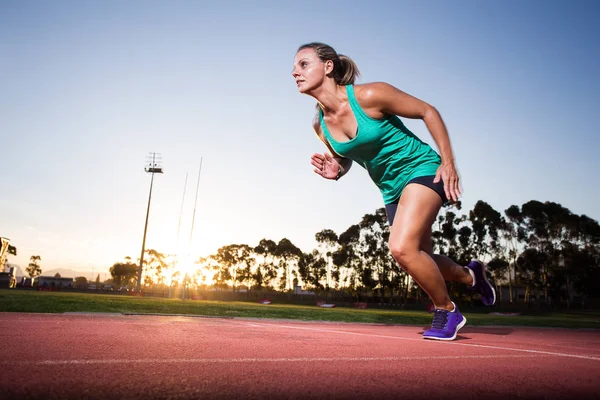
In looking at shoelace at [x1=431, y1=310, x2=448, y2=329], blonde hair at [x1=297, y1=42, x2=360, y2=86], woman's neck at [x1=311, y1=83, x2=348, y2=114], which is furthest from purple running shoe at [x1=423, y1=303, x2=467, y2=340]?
blonde hair at [x1=297, y1=42, x2=360, y2=86]

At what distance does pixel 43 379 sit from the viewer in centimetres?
144

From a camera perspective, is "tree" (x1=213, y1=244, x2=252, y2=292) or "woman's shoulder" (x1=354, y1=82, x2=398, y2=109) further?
"tree" (x1=213, y1=244, x2=252, y2=292)

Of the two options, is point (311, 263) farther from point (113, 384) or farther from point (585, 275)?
point (113, 384)

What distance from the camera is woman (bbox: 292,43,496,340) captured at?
3.23 meters

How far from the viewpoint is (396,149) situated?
345cm

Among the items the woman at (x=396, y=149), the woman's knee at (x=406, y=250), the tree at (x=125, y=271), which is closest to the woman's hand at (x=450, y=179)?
the woman at (x=396, y=149)

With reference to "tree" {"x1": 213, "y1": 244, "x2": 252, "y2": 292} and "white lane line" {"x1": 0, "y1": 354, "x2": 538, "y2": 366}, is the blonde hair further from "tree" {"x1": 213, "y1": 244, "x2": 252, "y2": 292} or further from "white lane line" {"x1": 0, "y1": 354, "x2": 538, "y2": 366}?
"tree" {"x1": 213, "y1": 244, "x2": 252, "y2": 292}

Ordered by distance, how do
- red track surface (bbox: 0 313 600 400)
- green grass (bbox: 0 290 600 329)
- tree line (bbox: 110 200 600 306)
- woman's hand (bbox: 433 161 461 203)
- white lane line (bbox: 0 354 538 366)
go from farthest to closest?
tree line (bbox: 110 200 600 306) < green grass (bbox: 0 290 600 329) < woman's hand (bbox: 433 161 461 203) < white lane line (bbox: 0 354 538 366) < red track surface (bbox: 0 313 600 400)

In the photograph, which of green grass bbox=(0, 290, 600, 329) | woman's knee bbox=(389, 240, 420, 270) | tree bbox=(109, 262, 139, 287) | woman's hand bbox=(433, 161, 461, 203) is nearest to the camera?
woman's hand bbox=(433, 161, 461, 203)

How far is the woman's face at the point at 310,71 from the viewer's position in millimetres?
3486

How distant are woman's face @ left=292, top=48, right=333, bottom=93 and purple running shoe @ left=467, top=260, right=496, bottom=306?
2523mm

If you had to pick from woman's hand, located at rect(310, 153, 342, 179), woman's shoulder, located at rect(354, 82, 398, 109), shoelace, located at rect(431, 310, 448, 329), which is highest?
woman's shoulder, located at rect(354, 82, 398, 109)

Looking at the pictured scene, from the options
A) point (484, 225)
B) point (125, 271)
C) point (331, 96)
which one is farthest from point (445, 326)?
point (125, 271)

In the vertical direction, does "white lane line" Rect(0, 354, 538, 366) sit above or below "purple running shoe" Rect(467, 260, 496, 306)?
below
